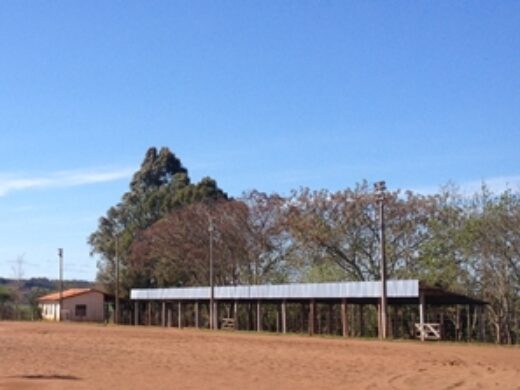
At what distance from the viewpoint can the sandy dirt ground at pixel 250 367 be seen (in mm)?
20556

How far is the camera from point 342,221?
61.0 m

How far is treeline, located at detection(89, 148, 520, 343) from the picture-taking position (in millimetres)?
49219

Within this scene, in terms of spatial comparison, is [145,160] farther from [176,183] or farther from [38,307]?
[38,307]

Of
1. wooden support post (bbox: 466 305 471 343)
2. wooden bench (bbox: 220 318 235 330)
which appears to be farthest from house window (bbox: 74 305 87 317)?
wooden support post (bbox: 466 305 471 343)

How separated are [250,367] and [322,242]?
1451 inches

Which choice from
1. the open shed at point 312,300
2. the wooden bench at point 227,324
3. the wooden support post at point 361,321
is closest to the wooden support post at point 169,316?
the open shed at point 312,300

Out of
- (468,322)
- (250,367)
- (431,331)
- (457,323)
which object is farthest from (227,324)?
(250,367)

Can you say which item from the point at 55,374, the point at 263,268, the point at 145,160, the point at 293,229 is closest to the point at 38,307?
the point at 145,160

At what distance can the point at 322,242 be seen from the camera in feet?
203

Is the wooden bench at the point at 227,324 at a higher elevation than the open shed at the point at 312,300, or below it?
below

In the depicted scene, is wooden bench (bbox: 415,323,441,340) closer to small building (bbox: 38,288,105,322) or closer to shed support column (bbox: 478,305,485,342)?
shed support column (bbox: 478,305,485,342)

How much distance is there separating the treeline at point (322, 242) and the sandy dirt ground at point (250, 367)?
15434mm

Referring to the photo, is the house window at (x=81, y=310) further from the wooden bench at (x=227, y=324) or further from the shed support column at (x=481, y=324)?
the shed support column at (x=481, y=324)

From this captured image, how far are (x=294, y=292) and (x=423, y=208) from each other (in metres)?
12.5
